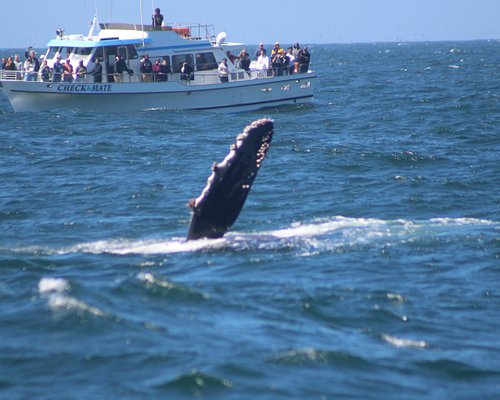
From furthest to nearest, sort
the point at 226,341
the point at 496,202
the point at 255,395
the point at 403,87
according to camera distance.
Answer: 1. the point at 403,87
2. the point at 496,202
3. the point at 226,341
4. the point at 255,395

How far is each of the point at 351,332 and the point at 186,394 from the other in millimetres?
2706

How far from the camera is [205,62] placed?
1638 inches

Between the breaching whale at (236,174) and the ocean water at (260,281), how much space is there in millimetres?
877

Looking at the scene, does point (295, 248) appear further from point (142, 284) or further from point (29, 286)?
point (29, 286)

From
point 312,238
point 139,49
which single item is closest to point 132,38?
point 139,49

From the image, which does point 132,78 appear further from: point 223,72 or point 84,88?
point 223,72

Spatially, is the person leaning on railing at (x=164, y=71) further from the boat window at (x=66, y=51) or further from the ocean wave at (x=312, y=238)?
the ocean wave at (x=312, y=238)

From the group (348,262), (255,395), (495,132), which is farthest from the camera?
(495,132)

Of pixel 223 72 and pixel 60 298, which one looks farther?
pixel 223 72

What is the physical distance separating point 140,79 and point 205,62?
3190 mm

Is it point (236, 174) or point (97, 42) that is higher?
point (236, 174)

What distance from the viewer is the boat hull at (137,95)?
39188 millimetres

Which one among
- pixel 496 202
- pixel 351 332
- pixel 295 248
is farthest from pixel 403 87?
pixel 351 332

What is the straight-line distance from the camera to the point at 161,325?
11.8 meters
